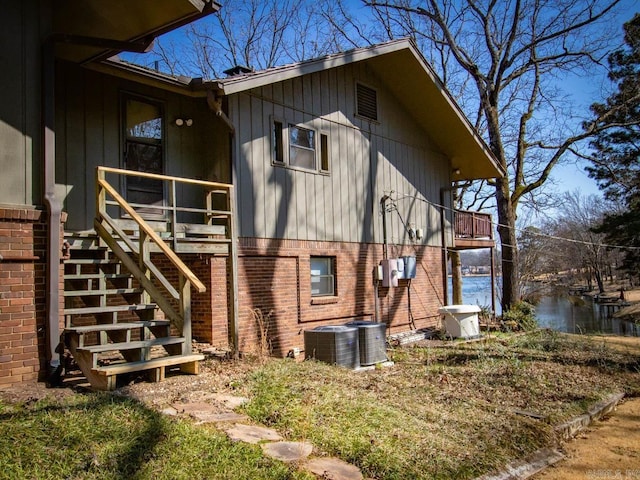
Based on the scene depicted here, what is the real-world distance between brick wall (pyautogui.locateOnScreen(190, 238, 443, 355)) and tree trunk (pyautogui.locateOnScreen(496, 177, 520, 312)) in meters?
6.70

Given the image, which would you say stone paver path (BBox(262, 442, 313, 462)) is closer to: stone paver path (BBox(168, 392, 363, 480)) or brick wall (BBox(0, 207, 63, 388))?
stone paver path (BBox(168, 392, 363, 480))

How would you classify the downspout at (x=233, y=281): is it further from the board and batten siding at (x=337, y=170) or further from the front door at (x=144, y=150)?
the front door at (x=144, y=150)

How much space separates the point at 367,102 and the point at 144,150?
6.19 m

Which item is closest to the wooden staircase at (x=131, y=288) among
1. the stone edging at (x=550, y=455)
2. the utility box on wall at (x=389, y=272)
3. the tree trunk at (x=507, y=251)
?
the stone edging at (x=550, y=455)

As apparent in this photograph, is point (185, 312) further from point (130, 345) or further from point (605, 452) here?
point (605, 452)

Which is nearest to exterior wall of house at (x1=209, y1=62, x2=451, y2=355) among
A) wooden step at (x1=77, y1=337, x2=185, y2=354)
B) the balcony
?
the balcony

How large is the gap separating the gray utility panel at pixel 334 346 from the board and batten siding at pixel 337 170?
2158 mm

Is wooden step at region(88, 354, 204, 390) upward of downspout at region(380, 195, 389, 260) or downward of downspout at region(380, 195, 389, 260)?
downward

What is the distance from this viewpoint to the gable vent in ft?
42.2

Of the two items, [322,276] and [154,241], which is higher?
[154,241]

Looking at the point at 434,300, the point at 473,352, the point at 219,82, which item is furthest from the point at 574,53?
the point at 219,82

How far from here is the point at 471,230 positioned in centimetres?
1750

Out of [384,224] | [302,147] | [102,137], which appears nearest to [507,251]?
[384,224]

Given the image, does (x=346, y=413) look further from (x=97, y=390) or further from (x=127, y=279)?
(x=127, y=279)
